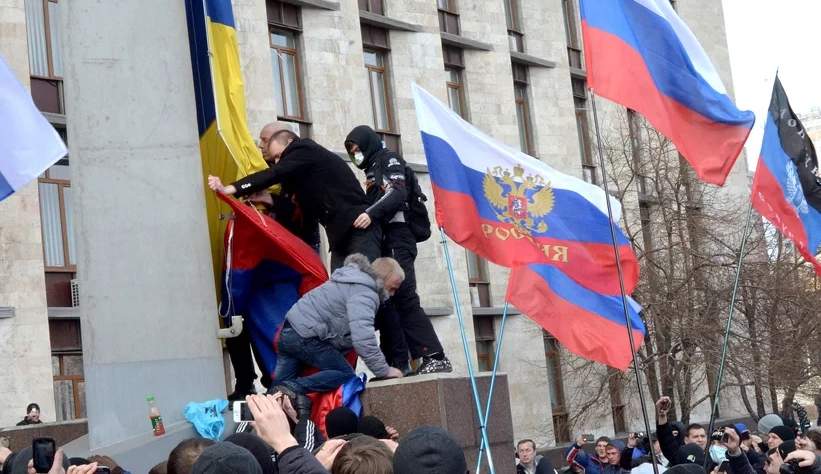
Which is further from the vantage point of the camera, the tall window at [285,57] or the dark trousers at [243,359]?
the tall window at [285,57]

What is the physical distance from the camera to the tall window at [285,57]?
2542 cm

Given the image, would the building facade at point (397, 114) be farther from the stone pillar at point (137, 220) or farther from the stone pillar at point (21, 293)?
the stone pillar at point (137, 220)

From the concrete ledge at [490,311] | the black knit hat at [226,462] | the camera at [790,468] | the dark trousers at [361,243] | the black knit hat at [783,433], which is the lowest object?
the black knit hat at [783,433]

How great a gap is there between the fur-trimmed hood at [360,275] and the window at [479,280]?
21133 mm

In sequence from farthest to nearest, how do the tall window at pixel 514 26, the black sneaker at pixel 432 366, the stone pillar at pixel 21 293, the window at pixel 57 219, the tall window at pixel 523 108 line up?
the tall window at pixel 523 108 < the tall window at pixel 514 26 < the window at pixel 57 219 < the stone pillar at pixel 21 293 < the black sneaker at pixel 432 366

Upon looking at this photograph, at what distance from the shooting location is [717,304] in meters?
27.5

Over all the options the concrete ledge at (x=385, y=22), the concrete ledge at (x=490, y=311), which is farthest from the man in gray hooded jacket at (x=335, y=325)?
the concrete ledge at (x=490, y=311)

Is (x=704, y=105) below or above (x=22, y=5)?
below

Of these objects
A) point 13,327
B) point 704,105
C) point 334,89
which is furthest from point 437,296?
point 704,105

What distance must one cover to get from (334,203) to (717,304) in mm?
19687

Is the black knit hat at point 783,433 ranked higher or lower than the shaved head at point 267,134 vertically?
lower

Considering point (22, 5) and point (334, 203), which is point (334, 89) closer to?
point (22, 5)

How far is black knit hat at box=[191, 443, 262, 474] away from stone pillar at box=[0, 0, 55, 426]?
16.7m

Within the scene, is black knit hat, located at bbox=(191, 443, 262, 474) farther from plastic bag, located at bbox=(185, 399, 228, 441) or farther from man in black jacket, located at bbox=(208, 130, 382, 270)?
man in black jacket, located at bbox=(208, 130, 382, 270)
